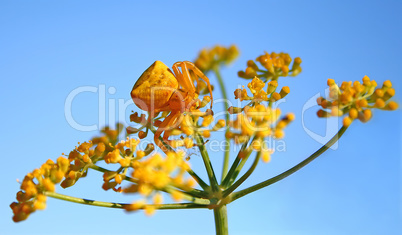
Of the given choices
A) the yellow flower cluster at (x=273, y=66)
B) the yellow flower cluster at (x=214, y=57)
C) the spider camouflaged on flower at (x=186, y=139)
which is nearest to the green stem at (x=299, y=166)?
the spider camouflaged on flower at (x=186, y=139)

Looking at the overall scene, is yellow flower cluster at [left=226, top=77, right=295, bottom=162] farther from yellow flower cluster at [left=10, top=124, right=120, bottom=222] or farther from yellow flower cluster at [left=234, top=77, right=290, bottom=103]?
yellow flower cluster at [left=10, top=124, right=120, bottom=222]

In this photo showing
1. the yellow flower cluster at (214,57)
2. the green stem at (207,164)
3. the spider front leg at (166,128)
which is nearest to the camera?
the green stem at (207,164)

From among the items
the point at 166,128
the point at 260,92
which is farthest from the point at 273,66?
the point at 166,128

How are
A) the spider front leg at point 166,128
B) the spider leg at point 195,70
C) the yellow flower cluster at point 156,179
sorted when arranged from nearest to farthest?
1. the yellow flower cluster at point 156,179
2. the spider front leg at point 166,128
3. the spider leg at point 195,70

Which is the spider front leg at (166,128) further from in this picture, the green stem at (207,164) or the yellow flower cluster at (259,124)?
the yellow flower cluster at (259,124)

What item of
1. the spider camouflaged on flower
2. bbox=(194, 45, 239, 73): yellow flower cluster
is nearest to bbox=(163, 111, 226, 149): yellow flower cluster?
the spider camouflaged on flower

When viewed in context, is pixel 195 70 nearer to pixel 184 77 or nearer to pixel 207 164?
pixel 184 77

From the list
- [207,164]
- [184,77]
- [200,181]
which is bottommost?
[200,181]
